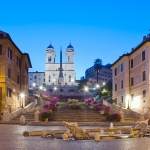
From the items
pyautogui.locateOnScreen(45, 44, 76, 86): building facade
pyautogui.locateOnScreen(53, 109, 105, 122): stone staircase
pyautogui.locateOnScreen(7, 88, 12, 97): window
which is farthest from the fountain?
pyautogui.locateOnScreen(45, 44, 76, 86): building facade

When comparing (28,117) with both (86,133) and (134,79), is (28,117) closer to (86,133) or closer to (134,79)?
(134,79)

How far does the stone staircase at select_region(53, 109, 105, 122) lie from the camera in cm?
5547

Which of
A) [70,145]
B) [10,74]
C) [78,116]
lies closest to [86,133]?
[70,145]

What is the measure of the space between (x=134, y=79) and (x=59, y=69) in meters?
119

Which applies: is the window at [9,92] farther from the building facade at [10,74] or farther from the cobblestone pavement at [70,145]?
the cobblestone pavement at [70,145]

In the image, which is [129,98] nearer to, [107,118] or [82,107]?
[82,107]

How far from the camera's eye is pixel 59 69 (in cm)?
18788

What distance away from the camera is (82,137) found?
23.9 m

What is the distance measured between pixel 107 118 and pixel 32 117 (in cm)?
857

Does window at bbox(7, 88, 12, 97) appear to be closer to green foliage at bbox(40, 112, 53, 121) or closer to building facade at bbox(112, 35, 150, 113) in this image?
green foliage at bbox(40, 112, 53, 121)

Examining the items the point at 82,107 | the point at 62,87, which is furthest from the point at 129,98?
the point at 62,87

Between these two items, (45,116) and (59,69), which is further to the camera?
(59,69)

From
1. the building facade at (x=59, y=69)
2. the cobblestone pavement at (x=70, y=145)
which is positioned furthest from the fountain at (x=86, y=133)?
the building facade at (x=59, y=69)

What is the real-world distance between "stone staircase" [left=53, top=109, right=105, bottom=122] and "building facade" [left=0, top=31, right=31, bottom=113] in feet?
20.8
